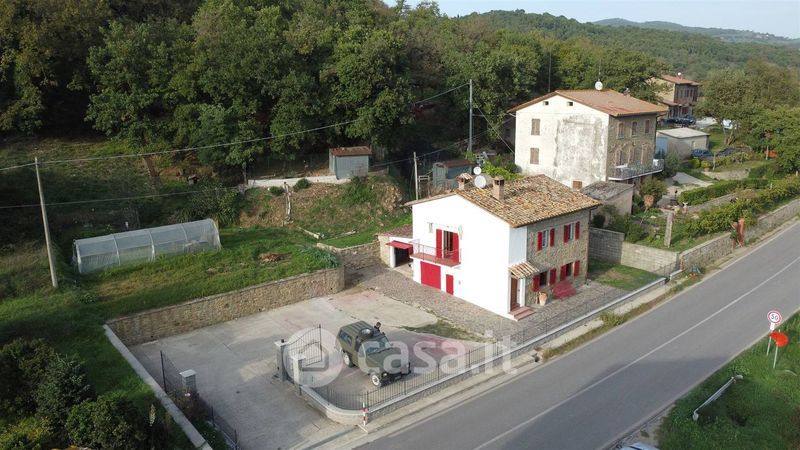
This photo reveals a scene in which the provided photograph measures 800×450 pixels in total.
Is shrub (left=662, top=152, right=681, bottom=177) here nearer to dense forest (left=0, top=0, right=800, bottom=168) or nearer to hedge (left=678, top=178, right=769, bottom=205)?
hedge (left=678, top=178, right=769, bottom=205)

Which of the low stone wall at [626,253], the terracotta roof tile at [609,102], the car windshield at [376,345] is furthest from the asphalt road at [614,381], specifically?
the terracotta roof tile at [609,102]

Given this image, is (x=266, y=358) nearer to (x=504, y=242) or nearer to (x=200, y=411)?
(x=200, y=411)

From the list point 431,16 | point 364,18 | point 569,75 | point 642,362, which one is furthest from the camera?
point 431,16

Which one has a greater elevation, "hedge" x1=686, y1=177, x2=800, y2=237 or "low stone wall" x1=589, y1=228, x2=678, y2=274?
"hedge" x1=686, y1=177, x2=800, y2=237

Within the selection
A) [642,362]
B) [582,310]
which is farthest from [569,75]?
[642,362]

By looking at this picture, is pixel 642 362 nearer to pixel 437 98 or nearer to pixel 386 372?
pixel 386 372

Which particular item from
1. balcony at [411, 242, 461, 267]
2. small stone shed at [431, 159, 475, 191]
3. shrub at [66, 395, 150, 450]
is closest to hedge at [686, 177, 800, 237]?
balcony at [411, 242, 461, 267]
